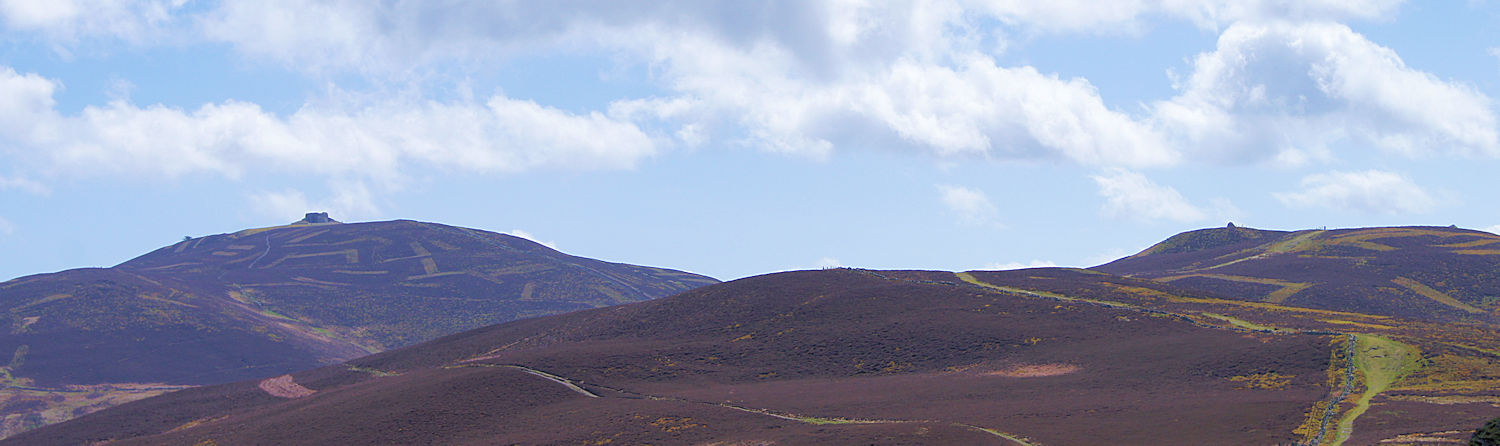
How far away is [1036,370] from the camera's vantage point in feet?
226

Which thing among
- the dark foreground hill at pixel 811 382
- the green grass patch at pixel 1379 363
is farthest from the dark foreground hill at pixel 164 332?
the green grass patch at pixel 1379 363

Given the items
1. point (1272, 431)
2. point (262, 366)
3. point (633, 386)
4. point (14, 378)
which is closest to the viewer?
point (1272, 431)

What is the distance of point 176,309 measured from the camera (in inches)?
6673

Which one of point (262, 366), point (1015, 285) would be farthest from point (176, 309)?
point (1015, 285)

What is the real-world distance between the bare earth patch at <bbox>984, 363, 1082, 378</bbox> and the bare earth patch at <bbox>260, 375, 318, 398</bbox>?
5549 cm

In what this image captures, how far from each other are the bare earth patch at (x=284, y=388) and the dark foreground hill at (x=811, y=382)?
0.38 m

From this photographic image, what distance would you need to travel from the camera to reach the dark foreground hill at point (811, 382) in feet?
174

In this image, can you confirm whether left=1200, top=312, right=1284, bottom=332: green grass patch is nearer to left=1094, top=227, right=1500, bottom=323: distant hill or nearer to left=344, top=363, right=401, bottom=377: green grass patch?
left=1094, top=227, right=1500, bottom=323: distant hill

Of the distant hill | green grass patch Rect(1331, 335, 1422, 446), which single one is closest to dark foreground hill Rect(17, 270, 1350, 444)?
green grass patch Rect(1331, 335, 1422, 446)

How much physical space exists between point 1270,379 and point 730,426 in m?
27.8

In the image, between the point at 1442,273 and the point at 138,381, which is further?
the point at 138,381

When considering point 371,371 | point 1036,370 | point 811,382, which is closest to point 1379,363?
point 1036,370

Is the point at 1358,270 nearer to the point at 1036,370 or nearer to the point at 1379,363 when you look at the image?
the point at 1379,363

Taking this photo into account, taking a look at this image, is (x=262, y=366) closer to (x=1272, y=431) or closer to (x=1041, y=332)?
(x=1041, y=332)
